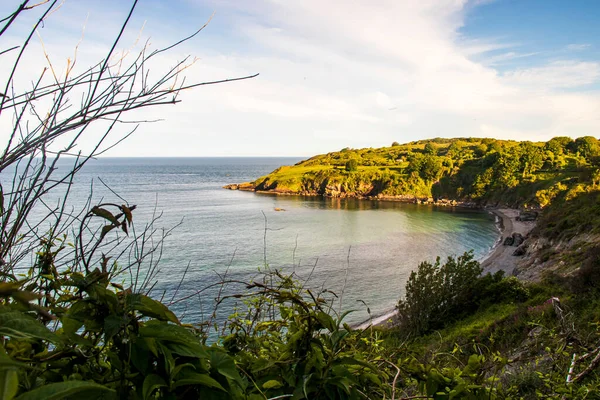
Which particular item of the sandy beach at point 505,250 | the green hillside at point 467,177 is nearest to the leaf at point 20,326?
the sandy beach at point 505,250

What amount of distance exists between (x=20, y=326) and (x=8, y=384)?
0.47ft

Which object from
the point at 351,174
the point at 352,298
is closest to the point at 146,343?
the point at 352,298

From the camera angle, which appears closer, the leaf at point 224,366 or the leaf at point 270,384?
the leaf at point 224,366

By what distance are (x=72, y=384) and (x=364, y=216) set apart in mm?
70901

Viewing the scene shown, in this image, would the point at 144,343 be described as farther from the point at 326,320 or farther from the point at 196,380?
the point at 326,320

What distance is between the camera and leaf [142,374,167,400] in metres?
0.97

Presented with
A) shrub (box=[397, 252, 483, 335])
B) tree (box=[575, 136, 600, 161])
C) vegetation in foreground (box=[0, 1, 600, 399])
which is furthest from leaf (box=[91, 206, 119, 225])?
tree (box=[575, 136, 600, 161])

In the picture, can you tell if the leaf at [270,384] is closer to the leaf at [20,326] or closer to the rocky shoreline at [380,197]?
the leaf at [20,326]

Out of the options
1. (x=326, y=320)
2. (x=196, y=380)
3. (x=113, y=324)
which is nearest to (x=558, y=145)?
(x=326, y=320)

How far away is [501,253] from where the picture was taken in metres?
45.9

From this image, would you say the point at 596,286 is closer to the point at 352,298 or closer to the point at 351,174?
the point at 352,298

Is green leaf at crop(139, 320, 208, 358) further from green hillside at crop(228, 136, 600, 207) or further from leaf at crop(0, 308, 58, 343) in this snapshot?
green hillside at crop(228, 136, 600, 207)

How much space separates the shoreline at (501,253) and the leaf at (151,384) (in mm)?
22730

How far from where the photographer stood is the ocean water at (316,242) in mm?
31422
